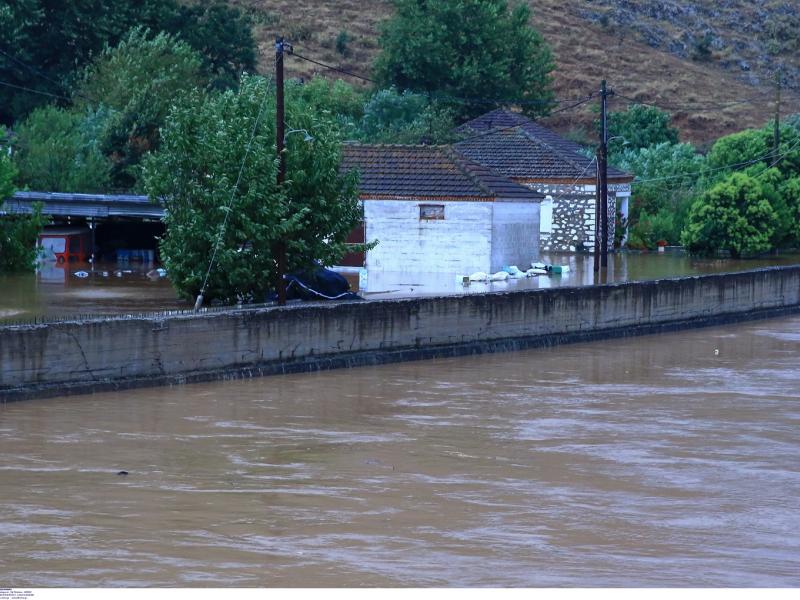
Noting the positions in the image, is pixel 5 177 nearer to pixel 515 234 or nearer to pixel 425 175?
pixel 425 175

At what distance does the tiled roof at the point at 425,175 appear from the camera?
44.1m

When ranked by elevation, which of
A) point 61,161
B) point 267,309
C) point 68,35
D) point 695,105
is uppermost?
point 68,35

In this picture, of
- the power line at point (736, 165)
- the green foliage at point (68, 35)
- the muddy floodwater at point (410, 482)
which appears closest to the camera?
the muddy floodwater at point (410, 482)

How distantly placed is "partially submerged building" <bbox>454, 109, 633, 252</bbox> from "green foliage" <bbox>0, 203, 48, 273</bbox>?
18344 mm

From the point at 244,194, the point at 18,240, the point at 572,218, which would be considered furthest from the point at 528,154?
the point at 244,194

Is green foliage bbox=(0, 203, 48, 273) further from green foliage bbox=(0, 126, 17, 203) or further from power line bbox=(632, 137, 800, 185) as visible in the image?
power line bbox=(632, 137, 800, 185)

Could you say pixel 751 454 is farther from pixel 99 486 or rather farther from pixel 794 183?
pixel 794 183

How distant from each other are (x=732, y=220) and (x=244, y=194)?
89.9 feet

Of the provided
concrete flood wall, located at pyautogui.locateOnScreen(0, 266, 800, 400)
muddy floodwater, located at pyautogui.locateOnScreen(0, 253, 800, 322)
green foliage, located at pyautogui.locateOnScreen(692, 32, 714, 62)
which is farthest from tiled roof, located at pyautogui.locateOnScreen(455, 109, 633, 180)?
green foliage, located at pyautogui.locateOnScreen(692, 32, 714, 62)

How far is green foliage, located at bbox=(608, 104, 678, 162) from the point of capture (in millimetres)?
80312

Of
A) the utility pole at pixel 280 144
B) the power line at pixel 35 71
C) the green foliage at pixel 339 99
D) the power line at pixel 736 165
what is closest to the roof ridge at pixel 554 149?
the power line at pixel 736 165

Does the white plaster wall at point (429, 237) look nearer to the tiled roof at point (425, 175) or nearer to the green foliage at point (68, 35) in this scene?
the tiled roof at point (425, 175)

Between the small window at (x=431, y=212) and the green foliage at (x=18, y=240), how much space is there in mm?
11892

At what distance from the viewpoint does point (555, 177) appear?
2072 inches
